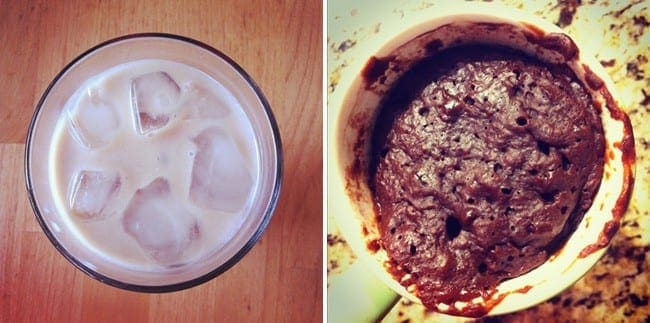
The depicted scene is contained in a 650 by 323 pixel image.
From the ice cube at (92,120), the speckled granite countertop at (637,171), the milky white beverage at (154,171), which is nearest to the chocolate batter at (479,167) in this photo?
the speckled granite countertop at (637,171)

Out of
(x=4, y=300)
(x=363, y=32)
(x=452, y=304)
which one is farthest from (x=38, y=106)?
(x=452, y=304)

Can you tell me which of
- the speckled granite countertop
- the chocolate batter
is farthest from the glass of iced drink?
the speckled granite countertop

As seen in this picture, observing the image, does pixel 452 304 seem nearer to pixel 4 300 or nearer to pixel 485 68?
pixel 485 68

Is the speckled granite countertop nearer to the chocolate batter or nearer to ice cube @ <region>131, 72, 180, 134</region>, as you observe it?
the chocolate batter

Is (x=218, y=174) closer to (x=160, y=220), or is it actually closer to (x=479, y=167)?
(x=160, y=220)

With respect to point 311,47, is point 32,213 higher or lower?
lower

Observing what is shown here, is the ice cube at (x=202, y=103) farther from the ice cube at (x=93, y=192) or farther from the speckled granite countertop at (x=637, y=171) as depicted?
the speckled granite countertop at (x=637, y=171)
